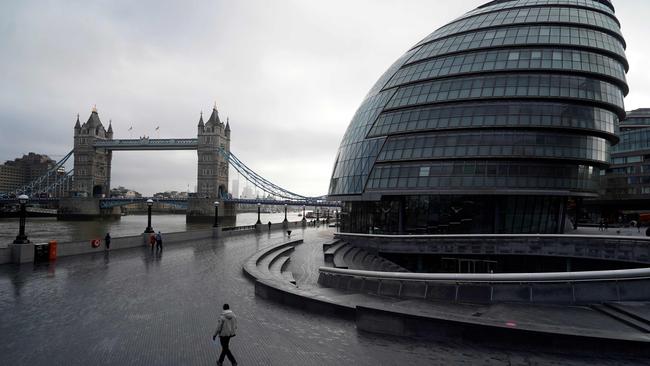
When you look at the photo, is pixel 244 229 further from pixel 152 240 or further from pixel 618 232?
pixel 618 232

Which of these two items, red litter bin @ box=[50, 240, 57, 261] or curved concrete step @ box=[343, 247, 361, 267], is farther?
curved concrete step @ box=[343, 247, 361, 267]

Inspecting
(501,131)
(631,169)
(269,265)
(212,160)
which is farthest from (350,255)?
(212,160)

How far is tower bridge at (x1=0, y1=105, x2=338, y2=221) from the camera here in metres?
134

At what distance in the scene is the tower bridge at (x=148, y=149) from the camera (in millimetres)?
134500

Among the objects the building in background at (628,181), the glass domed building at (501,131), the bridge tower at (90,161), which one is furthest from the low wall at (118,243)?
the bridge tower at (90,161)

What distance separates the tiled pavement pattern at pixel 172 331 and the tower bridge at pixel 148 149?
4498 inches

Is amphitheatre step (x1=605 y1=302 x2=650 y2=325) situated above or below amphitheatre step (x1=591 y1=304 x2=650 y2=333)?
above

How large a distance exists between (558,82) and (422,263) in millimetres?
22125

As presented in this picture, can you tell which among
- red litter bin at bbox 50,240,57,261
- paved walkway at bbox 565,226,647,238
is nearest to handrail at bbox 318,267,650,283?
red litter bin at bbox 50,240,57,261

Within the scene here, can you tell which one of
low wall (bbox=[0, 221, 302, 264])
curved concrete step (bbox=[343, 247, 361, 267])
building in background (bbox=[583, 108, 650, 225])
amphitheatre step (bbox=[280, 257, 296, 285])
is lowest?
curved concrete step (bbox=[343, 247, 361, 267])

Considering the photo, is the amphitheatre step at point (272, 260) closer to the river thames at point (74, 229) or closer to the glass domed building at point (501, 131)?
the glass domed building at point (501, 131)

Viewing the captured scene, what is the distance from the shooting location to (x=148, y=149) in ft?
520

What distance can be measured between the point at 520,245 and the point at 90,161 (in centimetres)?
17040

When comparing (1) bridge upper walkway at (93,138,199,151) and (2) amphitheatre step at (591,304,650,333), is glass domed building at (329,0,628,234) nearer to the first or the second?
(2) amphitheatre step at (591,304,650,333)
